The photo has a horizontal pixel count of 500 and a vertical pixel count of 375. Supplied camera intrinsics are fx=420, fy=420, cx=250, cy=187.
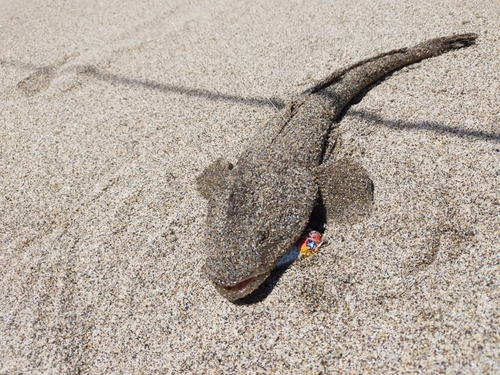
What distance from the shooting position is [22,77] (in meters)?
4.75

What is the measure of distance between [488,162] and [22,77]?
474 cm

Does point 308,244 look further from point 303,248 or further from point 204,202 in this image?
point 204,202

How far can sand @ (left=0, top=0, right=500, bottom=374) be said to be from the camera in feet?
7.57

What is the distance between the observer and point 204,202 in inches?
124

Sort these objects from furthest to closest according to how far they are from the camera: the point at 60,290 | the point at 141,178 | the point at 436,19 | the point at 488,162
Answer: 1. the point at 436,19
2. the point at 141,178
3. the point at 488,162
4. the point at 60,290

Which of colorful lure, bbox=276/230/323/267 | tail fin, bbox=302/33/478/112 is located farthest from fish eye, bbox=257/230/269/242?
tail fin, bbox=302/33/478/112

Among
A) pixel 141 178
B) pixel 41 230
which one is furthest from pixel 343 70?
pixel 41 230

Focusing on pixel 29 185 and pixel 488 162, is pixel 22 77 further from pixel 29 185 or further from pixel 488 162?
pixel 488 162

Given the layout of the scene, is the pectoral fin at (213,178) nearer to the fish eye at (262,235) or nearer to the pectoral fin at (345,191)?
the fish eye at (262,235)

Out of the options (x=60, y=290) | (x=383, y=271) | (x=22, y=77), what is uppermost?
(x=22, y=77)

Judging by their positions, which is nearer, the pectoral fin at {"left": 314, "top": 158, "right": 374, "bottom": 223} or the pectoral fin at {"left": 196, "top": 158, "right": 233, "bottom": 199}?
the pectoral fin at {"left": 314, "top": 158, "right": 374, "bottom": 223}

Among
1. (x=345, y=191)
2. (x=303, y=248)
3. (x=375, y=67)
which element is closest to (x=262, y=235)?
(x=303, y=248)

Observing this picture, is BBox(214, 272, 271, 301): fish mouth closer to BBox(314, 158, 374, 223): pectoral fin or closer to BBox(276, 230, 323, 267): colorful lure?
BBox(276, 230, 323, 267): colorful lure

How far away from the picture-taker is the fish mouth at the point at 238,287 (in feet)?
7.82
